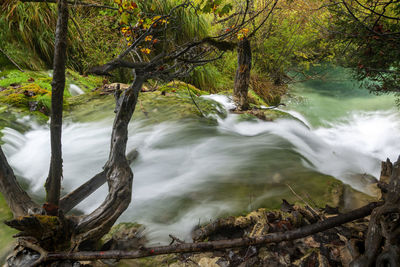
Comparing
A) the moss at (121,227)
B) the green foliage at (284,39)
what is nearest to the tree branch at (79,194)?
the moss at (121,227)

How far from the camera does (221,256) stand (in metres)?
1.65

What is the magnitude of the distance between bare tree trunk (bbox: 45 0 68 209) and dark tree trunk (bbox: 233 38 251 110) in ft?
14.5

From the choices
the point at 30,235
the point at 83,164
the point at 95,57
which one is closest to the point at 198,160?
the point at 83,164

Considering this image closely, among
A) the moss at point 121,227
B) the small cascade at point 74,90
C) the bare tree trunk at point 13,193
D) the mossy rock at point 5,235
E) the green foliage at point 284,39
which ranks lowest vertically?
the moss at point 121,227

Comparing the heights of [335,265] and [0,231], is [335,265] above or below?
above

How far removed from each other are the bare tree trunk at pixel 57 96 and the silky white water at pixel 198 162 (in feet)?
2.84

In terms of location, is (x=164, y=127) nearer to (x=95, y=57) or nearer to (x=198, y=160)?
(x=198, y=160)

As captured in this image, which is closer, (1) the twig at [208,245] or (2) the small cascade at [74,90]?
(1) the twig at [208,245]

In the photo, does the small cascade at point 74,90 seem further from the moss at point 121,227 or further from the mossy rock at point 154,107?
the moss at point 121,227

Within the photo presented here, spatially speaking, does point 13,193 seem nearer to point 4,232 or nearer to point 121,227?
point 4,232

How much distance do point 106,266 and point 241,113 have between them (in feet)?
14.6

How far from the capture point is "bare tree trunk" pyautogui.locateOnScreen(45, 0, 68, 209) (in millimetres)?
1333

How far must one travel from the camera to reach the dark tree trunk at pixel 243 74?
5.43 metres

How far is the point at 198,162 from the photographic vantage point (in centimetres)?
358
